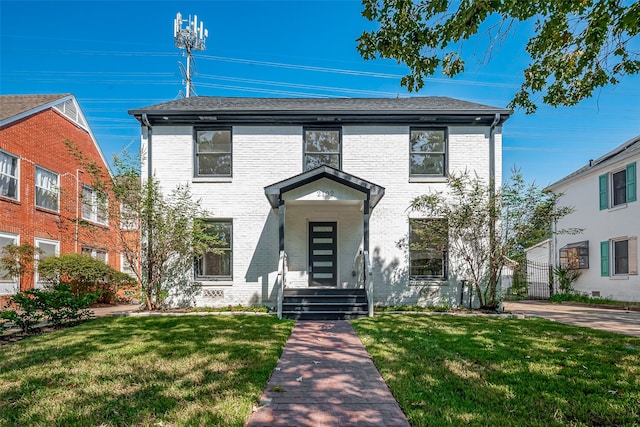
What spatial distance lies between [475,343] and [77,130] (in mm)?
18165

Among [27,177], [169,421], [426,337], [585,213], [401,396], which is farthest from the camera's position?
[585,213]

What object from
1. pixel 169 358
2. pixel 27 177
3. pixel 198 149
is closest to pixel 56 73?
pixel 27 177

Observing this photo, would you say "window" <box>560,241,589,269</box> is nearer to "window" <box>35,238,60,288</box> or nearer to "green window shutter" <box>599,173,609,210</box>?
"green window shutter" <box>599,173,609,210</box>

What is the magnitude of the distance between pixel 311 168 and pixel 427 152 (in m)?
3.62

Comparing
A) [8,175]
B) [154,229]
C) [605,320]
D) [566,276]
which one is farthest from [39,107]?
[566,276]

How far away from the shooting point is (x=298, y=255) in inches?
441

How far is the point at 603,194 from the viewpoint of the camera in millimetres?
15164

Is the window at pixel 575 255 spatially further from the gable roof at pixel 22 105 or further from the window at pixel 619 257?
the gable roof at pixel 22 105

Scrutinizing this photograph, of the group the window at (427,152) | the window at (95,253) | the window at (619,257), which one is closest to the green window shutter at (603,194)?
the window at (619,257)

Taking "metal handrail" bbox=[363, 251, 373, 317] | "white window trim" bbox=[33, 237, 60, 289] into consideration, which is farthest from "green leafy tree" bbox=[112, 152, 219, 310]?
"white window trim" bbox=[33, 237, 60, 289]

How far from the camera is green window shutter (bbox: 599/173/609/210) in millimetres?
15000

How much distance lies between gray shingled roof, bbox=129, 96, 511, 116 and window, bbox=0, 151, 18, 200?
17.7 ft

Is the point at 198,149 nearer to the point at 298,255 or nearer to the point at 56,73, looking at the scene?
the point at 298,255

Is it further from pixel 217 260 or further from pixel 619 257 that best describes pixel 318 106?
pixel 619 257
